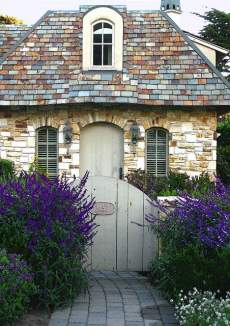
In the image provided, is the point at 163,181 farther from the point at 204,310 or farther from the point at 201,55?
the point at 204,310

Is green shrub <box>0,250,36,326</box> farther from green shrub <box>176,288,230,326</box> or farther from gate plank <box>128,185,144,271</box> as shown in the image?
gate plank <box>128,185,144,271</box>

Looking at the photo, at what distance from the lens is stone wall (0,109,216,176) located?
47.3ft

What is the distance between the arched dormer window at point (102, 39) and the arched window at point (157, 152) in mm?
1891

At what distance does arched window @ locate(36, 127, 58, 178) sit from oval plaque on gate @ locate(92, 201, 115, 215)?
6601mm

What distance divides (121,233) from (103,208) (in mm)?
436

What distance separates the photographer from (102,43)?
48.6 ft

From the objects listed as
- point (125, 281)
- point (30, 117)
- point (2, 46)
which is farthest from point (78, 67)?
point (125, 281)

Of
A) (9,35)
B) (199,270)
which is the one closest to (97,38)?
(9,35)

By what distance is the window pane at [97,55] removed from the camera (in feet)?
48.6

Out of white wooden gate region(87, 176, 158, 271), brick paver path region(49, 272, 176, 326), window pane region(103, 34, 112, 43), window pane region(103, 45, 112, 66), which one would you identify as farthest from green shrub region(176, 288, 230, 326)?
window pane region(103, 34, 112, 43)

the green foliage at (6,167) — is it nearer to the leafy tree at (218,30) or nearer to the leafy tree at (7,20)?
the leafy tree at (7,20)

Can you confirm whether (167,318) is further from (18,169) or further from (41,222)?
(18,169)

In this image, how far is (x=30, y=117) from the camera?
14.6 meters

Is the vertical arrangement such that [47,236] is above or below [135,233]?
above
